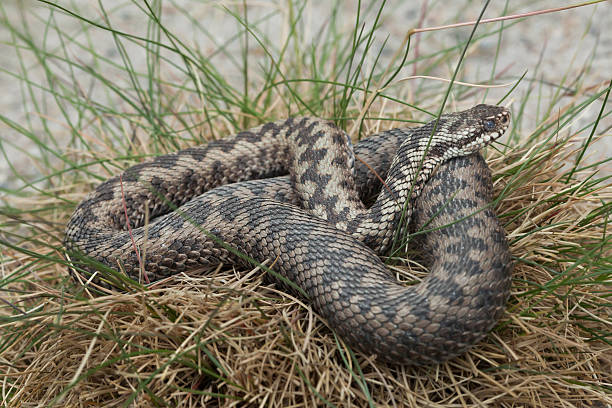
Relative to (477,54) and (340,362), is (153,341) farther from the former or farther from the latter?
(477,54)

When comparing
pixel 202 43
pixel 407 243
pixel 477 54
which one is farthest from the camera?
pixel 202 43

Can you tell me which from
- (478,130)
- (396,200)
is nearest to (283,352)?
(396,200)

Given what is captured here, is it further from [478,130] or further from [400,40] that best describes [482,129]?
[400,40]

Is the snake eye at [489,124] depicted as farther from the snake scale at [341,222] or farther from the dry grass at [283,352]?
the dry grass at [283,352]

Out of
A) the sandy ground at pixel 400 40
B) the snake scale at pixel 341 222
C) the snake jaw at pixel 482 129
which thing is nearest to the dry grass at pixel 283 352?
the snake scale at pixel 341 222

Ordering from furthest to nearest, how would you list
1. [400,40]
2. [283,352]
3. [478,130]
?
[400,40] → [478,130] → [283,352]

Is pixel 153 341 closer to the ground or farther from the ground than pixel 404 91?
closer to the ground

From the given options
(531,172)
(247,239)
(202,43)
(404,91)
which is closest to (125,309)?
(247,239)
